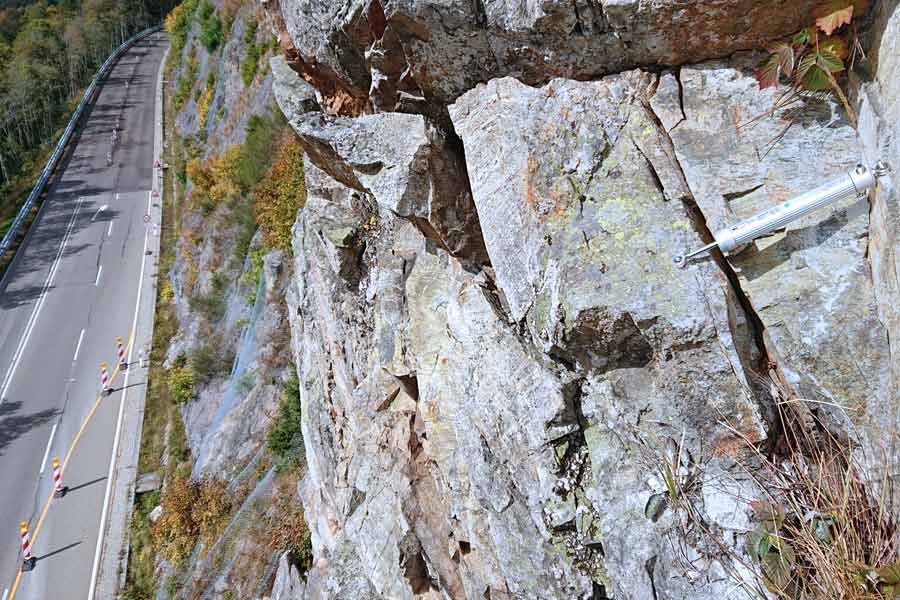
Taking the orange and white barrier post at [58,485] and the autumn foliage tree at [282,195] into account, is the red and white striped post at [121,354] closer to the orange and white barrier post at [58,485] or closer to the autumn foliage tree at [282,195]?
the orange and white barrier post at [58,485]

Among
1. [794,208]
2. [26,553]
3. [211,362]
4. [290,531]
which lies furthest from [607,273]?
[26,553]

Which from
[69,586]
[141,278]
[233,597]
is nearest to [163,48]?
[141,278]

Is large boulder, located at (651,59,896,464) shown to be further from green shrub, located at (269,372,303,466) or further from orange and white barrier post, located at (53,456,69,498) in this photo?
orange and white barrier post, located at (53,456,69,498)

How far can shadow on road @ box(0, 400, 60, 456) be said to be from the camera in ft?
68.8

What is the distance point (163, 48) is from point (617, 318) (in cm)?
6392

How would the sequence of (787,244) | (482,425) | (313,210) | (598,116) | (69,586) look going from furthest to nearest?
(69,586) → (313,210) → (482,425) → (598,116) → (787,244)

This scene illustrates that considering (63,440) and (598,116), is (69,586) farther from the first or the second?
(598,116)

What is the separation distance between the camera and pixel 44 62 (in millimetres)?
49344

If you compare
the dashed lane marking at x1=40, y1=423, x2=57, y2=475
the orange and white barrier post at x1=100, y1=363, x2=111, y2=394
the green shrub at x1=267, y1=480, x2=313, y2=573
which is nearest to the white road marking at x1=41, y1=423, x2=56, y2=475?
the dashed lane marking at x1=40, y1=423, x2=57, y2=475

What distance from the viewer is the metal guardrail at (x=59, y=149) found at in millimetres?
31806

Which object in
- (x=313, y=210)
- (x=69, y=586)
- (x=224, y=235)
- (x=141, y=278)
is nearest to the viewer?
(x=313, y=210)

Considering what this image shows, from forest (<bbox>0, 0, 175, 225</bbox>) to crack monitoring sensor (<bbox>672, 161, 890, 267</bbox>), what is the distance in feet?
129

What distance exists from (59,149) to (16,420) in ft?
81.5

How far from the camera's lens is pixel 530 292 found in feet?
17.1
